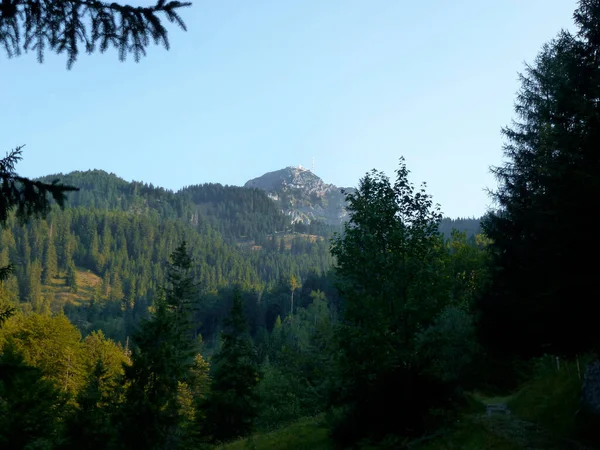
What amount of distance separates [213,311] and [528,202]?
140795mm

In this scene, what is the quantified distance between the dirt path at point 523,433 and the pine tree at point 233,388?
20.8 metres

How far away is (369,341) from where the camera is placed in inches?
643

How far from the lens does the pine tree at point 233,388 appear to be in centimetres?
3722

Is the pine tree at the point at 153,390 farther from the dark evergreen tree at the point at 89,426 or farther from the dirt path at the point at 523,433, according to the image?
the dirt path at the point at 523,433

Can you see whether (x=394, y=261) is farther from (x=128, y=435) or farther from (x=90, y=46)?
(x=128, y=435)

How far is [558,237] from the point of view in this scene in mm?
12344

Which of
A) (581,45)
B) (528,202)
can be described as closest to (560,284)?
(581,45)

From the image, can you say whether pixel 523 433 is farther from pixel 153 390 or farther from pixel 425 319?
pixel 153 390

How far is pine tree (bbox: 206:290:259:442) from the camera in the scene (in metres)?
37.2

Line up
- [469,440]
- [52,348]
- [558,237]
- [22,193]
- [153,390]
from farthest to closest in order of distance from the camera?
1. [52,348]
2. [153,390]
3. [469,440]
4. [558,237]
5. [22,193]

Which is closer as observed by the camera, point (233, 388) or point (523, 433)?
point (523, 433)

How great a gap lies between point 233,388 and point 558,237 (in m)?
30.9

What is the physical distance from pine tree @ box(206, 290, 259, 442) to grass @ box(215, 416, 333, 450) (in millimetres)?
7598

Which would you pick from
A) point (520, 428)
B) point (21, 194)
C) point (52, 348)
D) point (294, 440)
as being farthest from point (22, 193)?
point (52, 348)
